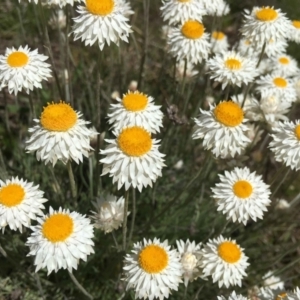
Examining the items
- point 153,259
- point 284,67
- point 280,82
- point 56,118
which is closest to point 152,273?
point 153,259

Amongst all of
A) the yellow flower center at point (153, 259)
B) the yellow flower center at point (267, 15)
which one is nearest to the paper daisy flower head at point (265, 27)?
the yellow flower center at point (267, 15)

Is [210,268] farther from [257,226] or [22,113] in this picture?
[22,113]

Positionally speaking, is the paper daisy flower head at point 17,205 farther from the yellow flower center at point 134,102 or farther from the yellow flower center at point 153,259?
the yellow flower center at point 134,102

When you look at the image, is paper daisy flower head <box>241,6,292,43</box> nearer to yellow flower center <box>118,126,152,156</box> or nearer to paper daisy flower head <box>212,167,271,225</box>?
paper daisy flower head <box>212,167,271,225</box>

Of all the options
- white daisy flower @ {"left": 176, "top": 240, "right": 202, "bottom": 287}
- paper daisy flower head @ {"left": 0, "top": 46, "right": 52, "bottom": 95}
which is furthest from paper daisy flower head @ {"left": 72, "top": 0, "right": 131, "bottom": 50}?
white daisy flower @ {"left": 176, "top": 240, "right": 202, "bottom": 287}

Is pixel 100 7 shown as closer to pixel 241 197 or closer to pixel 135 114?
pixel 135 114
